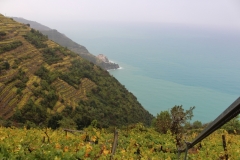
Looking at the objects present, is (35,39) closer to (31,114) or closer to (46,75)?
(46,75)

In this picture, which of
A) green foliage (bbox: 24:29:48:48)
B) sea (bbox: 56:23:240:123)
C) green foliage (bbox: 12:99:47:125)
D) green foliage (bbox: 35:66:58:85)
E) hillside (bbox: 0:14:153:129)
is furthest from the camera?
sea (bbox: 56:23:240:123)

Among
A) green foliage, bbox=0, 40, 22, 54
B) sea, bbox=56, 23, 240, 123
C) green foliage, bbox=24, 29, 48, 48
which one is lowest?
A: sea, bbox=56, 23, 240, 123

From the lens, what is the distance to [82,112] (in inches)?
1239

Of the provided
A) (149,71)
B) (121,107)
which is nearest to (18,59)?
(121,107)

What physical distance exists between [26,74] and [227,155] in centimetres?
3227

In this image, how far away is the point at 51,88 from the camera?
106 feet

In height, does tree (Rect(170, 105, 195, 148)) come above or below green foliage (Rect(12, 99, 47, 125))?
above

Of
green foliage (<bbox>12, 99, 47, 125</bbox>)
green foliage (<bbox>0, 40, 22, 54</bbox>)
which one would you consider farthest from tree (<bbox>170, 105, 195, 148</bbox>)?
green foliage (<bbox>0, 40, 22, 54</bbox>)

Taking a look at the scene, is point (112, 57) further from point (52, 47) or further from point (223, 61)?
→ point (52, 47)

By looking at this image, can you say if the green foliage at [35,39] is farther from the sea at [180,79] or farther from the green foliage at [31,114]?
the sea at [180,79]

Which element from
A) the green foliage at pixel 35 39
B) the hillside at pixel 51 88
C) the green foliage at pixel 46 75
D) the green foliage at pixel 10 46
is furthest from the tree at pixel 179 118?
the green foliage at pixel 35 39

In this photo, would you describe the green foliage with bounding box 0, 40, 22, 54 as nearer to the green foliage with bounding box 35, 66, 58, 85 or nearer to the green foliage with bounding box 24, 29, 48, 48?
the green foliage with bounding box 24, 29, 48, 48

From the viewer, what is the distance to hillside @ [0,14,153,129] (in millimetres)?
26391

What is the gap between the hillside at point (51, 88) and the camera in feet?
86.6
